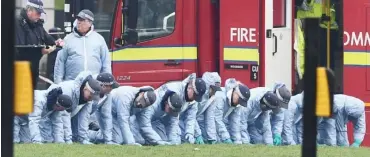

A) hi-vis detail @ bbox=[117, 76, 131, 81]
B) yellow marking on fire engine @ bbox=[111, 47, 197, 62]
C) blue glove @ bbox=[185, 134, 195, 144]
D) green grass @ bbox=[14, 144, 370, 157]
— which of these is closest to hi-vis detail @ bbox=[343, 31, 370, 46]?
green grass @ bbox=[14, 144, 370, 157]

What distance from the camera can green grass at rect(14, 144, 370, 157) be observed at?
10.1m

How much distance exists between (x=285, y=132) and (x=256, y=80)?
76 cm

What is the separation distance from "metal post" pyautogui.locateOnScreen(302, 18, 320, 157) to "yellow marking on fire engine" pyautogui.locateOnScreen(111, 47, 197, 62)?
8.27 m

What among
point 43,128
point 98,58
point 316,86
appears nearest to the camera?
point 316,86

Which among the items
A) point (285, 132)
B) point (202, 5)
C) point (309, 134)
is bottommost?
point (285, 132)

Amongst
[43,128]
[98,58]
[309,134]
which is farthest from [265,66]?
[309,134]

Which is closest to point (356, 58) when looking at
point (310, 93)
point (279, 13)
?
point (279, 13)

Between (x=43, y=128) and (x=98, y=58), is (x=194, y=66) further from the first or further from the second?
(x=43, y=128)

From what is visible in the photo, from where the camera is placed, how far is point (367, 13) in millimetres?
12719

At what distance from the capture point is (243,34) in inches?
496

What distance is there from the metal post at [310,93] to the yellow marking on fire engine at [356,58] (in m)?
8.51

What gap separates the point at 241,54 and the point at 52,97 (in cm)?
263

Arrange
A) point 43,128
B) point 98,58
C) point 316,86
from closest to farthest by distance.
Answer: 1. point 316,86
2. point 43,128
3. point 98,58

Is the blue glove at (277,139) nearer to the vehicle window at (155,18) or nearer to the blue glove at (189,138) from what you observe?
the blue glove at (189,138)
